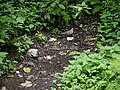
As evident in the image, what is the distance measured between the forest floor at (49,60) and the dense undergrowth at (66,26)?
21 cm

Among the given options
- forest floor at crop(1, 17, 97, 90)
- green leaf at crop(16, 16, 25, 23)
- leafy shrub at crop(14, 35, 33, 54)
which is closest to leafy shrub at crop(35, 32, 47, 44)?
forest floor at crop(1, 17, 97, 90)

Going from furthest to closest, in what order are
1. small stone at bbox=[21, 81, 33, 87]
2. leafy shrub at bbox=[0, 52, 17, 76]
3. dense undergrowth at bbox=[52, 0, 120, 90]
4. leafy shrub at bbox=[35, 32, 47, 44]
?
1. leafy shrub at bbox=[35, 32, 47, 44]
2. leafy shrub at bbox=[0, 52, 17, 76]
3. small stone at bbox=[21, 81, 33, 87]
4. dense undergrowth at bbox=[52, 0, 120, 90]

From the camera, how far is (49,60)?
580 centimetres

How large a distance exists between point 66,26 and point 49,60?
1658 mm

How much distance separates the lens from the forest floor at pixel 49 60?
5.03 metres

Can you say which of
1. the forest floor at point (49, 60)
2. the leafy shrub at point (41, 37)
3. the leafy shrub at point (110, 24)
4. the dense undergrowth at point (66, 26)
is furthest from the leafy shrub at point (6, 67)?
the leafy shrub at point (110, 24)

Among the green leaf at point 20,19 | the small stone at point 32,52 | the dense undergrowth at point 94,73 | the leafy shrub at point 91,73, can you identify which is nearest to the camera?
the dense undergrowth at point 94,73

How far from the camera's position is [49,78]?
16.8 feet

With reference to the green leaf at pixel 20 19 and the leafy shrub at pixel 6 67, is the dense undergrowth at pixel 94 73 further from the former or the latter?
the green leaf at pixel 20 19

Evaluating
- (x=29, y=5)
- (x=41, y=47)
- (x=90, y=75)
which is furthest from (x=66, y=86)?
(x=29, y=5)

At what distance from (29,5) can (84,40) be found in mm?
1994

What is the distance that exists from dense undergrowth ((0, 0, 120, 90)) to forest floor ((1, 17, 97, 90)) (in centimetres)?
21

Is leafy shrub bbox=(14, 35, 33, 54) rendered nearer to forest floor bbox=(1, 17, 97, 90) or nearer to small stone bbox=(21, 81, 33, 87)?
forest floor bbox=(1, 17, 97, 90)

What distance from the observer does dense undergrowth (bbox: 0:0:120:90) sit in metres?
4.54
